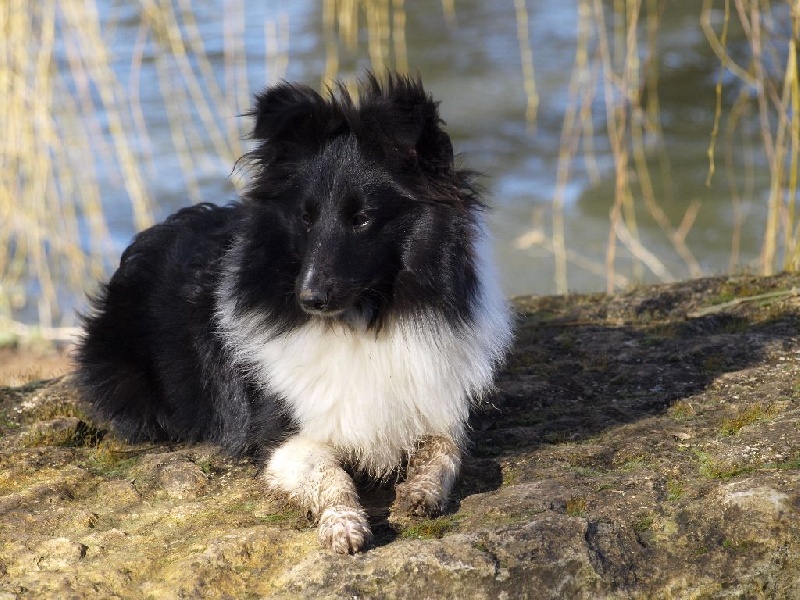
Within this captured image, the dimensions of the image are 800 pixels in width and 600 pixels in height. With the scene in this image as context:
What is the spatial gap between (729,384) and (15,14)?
4.82 meters

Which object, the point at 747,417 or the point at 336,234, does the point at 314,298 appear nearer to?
the point at 336,234

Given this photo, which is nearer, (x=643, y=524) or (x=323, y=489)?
(x=643, y=524)

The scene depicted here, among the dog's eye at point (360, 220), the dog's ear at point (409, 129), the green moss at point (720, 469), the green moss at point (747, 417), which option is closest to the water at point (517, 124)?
the green moss at point (747, 417)

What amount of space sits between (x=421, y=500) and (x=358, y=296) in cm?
78

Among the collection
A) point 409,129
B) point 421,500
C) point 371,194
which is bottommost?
point 421,500

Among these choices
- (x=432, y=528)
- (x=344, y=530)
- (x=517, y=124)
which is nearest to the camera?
(x=344, y=530)

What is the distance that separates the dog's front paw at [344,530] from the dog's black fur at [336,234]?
593mm

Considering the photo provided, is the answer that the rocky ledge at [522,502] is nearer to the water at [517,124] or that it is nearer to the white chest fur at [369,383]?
the white chest fur at [369,383]

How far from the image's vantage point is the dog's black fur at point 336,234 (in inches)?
152

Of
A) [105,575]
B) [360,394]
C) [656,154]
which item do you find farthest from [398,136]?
[656,154]

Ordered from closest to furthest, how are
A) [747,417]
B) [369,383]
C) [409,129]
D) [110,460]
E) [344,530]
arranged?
[344,530]
[409,129]
[369,383]
[747,417]
[110,460]

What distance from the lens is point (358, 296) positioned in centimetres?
385

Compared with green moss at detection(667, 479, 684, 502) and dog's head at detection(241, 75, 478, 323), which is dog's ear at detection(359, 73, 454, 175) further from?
green moss at detection(667, 479, 684, 502)

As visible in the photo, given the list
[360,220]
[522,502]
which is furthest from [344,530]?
[360,220]
